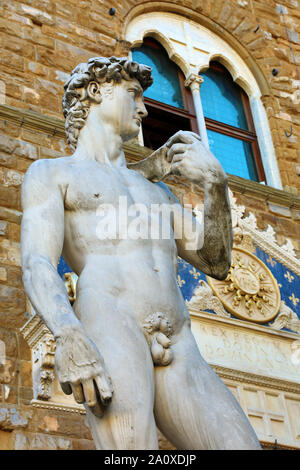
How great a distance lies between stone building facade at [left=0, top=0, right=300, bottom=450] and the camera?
5.79m

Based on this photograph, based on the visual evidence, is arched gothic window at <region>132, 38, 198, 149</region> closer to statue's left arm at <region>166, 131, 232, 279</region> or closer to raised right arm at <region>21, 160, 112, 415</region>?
statue's left arm at <region>166, 131, 232, 279</region>

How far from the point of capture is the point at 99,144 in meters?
→ 3.80

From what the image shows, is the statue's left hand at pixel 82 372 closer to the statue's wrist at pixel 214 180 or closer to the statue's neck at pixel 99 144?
the statue's wrist at pixel 214 180

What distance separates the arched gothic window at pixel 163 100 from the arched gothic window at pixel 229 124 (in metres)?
0.27

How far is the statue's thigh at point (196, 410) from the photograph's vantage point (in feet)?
9.44

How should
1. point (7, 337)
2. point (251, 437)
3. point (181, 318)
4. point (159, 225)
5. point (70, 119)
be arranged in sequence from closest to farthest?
point (251, 437), point (181, 318), point (159, 225), point (70, 119), point (7, 337)

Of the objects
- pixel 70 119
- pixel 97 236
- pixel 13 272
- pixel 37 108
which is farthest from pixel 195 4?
pixel 97 236

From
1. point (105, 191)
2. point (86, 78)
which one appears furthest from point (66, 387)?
point (86, 78)

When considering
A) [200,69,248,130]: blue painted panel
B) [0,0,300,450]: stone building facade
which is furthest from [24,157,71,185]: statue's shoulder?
[200,69,248,130]: blue painted panel

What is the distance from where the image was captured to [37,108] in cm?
770

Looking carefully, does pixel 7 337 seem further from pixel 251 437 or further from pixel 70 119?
pixel 251 437

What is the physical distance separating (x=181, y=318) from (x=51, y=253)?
1.81 feet

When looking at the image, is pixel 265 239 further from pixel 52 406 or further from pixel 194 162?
pixel 194 162

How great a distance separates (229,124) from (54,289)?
6699 mm
